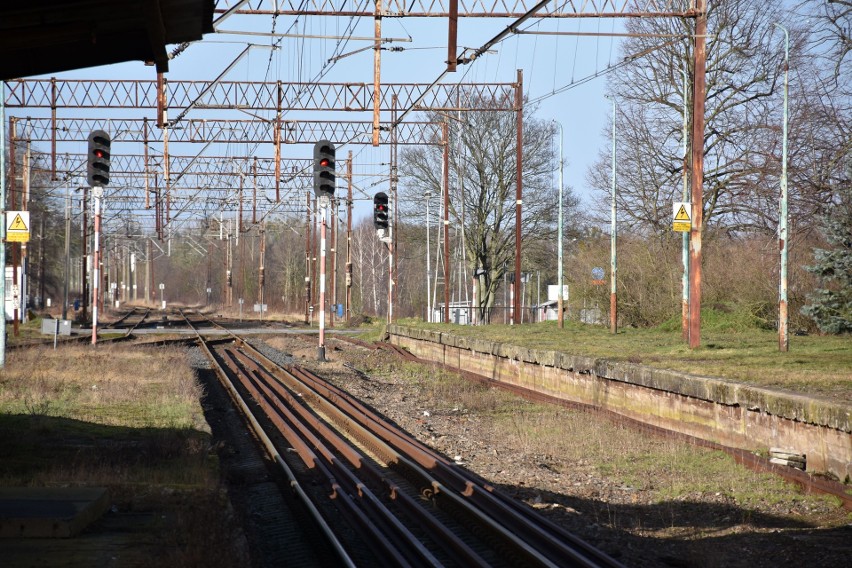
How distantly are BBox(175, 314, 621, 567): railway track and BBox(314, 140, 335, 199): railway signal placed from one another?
28.5ft

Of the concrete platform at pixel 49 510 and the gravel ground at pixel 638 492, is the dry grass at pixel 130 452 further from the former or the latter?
the gravel ground at pixel 638 492

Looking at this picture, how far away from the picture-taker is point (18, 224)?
2389 centimetres

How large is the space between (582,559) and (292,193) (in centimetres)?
4975

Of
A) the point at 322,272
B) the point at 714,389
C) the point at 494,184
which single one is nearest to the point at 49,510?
the point at 714,389

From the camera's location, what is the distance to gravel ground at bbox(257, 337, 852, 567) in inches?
298

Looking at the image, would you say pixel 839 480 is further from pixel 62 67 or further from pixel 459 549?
pixel 62 67

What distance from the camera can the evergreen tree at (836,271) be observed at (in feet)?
72.2

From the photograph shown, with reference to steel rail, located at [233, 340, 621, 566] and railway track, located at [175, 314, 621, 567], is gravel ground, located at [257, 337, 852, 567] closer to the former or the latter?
steel rail, located at [233, 340, 621, 566]

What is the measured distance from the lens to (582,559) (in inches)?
269

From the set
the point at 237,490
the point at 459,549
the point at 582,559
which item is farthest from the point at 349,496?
the point at 582,559

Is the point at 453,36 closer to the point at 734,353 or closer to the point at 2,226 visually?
the point at 734,353

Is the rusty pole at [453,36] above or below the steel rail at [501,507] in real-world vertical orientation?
above

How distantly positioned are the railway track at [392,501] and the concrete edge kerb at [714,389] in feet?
12.7

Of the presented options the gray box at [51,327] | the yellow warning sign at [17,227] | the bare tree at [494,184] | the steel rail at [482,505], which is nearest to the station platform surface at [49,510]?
the steel rail at [482,505]
